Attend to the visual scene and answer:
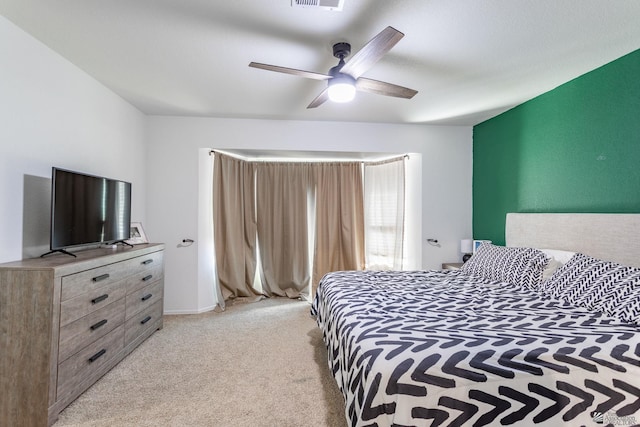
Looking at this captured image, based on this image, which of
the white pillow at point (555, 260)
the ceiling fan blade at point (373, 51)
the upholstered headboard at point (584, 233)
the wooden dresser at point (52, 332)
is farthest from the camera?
the white pillow at point (555, 260)

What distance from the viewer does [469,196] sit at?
4223mm

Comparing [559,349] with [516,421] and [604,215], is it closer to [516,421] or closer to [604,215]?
[516,421]

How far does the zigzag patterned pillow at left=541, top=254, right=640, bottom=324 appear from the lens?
1.75 meters

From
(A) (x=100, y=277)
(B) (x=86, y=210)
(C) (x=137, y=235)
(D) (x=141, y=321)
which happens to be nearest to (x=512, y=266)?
(A) (x=100, y=277)

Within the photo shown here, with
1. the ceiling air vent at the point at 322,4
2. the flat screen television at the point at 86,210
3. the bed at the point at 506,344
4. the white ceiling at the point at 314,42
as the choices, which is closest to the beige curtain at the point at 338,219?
the white ceiling at the point at 314,42

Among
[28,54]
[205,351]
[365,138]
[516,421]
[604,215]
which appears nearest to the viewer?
[516,421]

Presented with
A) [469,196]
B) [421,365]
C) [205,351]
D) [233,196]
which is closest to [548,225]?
[469,196]

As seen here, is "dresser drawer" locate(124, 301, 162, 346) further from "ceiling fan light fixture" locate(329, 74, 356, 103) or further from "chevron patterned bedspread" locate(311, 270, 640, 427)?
"ceiling fan light fixture" locate(329, 74, 356, 103)

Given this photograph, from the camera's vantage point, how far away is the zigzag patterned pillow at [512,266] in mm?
2471

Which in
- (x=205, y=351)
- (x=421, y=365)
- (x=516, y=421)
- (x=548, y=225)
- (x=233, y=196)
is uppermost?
(x=233, y=196)

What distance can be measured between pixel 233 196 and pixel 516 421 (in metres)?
3.79

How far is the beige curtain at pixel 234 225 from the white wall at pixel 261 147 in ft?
0.93

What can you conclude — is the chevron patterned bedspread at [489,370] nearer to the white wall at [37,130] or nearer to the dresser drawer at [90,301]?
the dresser drawer at [90,301]

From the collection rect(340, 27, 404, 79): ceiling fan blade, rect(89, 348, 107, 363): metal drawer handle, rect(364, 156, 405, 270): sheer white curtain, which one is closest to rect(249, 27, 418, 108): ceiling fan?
rect(340, 27, 404, 79): ceiling fan blade
